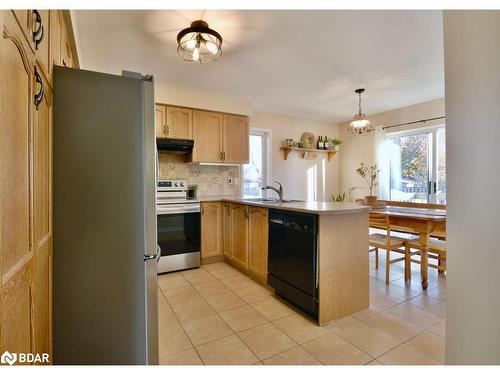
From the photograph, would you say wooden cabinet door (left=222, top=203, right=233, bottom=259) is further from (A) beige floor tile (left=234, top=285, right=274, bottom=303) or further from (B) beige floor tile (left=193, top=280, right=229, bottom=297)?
(A) beige floor tile (left=234, top=285, right=274, bottom=303)

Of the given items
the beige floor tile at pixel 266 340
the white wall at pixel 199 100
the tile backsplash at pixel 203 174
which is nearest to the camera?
the beige floor tile at pixel 266 340

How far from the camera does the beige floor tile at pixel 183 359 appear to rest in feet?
4.95

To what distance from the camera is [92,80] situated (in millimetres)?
1132

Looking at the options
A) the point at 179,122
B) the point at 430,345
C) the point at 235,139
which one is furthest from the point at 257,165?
the point at 430,345

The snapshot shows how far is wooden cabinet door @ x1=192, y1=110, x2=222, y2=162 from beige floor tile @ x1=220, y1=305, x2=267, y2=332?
2.01 metres

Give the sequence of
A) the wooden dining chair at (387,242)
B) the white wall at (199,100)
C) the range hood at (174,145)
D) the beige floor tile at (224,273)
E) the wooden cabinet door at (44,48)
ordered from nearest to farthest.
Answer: the wooden cabinet door at (44,48), the wooden dining chair at (387,242), the beige floor tile at (224,273), the range hood at (174,145), the white wall at (199,100)

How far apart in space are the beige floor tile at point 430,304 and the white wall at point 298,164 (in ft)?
8.34

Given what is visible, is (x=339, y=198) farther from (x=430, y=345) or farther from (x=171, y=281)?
(x=171, y=281)

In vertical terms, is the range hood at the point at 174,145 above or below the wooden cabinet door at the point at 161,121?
below

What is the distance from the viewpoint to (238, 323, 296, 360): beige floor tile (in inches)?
63.1

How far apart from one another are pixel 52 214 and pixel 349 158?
189 inches

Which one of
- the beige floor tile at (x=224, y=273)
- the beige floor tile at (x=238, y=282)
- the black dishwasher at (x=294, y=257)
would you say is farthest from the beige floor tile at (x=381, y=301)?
the beige floor tile at (x=224, y=273)

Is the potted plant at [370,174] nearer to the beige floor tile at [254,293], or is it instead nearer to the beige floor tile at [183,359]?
the beige floor tile at [254,293]
